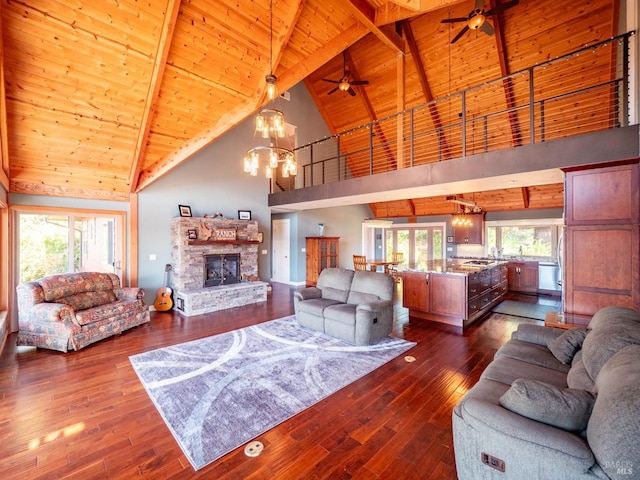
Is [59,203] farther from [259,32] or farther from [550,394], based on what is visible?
[550,394]

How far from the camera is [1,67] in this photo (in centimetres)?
311

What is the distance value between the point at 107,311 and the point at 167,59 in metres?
3.91

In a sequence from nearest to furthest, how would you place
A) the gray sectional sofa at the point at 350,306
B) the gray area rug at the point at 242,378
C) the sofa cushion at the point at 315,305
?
the gray area rug at the point at 242,378
the gray sectional sofa at the point at 350,306
the sofa cushion at the point at 315,305

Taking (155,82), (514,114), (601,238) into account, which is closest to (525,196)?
(514,114)

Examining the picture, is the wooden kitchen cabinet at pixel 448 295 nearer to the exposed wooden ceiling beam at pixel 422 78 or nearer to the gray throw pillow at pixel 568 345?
the gray throw pillow at pixel 568 345

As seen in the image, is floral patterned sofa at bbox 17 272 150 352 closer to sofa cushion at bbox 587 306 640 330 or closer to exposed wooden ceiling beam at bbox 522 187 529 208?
sofa cushion at bbox 587 306 640 330

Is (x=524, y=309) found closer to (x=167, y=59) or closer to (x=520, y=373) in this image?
(x=520, y=373)

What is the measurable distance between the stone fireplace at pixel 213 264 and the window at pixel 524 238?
312 inches

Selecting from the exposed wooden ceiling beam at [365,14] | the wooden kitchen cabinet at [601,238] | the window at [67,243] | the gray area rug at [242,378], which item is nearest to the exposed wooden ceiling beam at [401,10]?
the exposed wooden ceiling beam at [365,14]

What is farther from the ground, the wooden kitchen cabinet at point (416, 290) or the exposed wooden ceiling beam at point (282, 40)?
the exposed wooden ceiling beam at point (282, 40)

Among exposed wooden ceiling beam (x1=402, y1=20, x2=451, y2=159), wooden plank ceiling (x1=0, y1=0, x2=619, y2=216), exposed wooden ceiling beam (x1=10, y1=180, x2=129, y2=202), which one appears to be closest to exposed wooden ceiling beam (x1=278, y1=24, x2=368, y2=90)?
wooden plank ceiling (x1=0, y1=0, x2=619, y2=216)

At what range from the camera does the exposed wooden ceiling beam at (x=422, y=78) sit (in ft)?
22.1

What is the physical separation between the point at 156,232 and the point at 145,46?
3.66 metres

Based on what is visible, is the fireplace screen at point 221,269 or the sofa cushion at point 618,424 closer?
the sofa cushion at point 618,424
